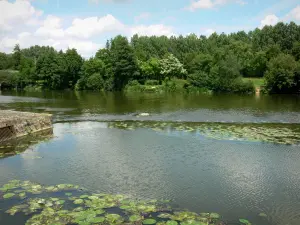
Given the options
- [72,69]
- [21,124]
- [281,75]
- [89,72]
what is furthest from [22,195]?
[72,69]

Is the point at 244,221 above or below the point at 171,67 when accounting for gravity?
below

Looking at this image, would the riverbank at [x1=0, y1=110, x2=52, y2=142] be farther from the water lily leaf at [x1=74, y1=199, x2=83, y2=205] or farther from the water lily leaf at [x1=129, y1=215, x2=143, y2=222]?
the water lily leaf at [x1=129, y1=215, x2=143, y2=222]

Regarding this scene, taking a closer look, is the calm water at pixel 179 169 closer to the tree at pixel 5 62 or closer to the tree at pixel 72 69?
the tree at pixel 72 69

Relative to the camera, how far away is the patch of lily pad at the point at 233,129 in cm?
2100

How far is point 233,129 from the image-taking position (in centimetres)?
2403

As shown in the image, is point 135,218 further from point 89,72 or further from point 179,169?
point 89,72

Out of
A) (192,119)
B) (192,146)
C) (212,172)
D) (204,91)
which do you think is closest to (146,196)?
(212,172)

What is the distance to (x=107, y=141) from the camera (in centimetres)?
2064

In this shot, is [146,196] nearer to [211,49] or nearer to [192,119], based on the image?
[192,119]

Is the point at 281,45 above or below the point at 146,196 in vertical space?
above

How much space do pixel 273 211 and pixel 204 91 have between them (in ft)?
194

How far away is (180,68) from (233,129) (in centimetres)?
5739

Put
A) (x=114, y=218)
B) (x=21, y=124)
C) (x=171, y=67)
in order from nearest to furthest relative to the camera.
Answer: (x=114, y=218) < (x=21, y=124) < (x=171, y=67)

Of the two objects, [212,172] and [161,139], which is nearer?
[212,172]
